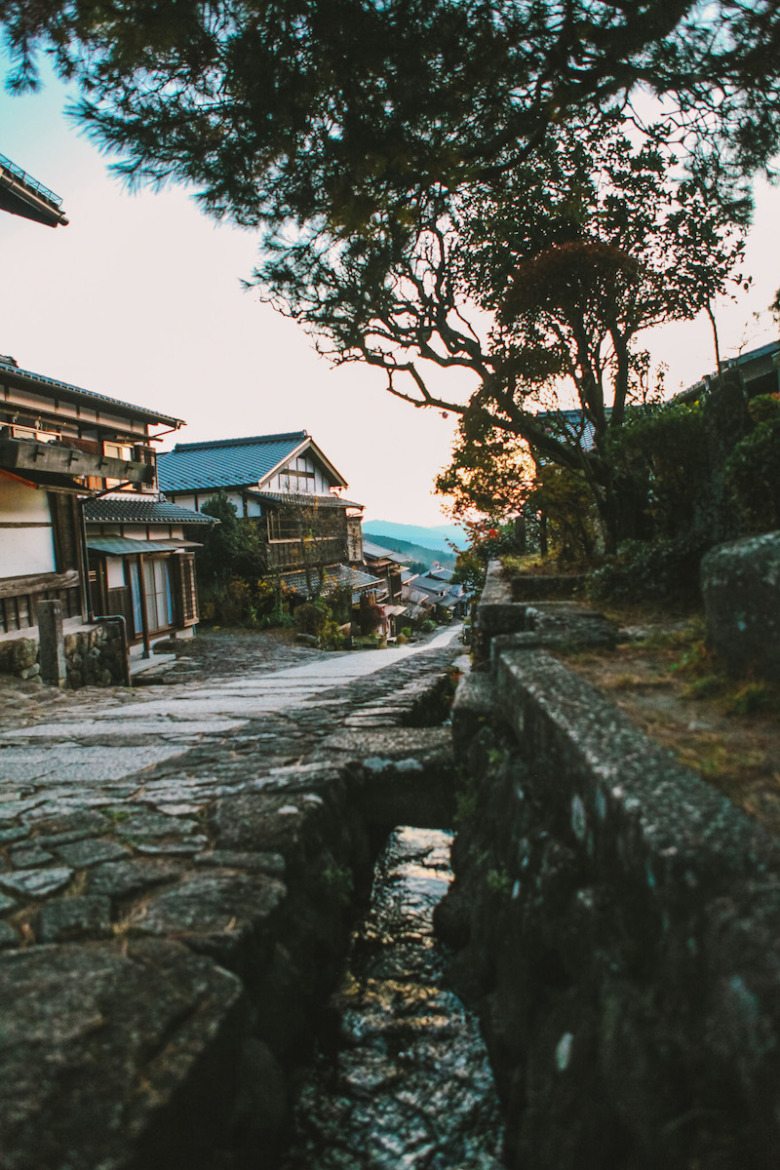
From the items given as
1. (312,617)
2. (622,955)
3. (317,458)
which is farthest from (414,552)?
(622,955)

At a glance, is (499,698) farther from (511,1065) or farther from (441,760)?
(511,1065)

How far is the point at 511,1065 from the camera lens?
2523mm

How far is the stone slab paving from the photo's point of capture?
1.65 meters

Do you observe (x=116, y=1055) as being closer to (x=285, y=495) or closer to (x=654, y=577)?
(x=654, y=577)

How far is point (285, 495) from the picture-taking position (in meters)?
27.1

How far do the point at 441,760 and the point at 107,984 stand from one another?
2410 mm

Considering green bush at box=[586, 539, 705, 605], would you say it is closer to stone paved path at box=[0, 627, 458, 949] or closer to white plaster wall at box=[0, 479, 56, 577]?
stone paved path at box=[0, 627, 458, 949]

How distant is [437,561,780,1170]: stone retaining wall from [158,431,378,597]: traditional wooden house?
2030 cm

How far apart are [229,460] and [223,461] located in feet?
0.88

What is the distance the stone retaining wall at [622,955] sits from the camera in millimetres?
1323

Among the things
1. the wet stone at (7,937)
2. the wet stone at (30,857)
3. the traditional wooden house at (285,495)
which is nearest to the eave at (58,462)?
the wet stone at (30,857)

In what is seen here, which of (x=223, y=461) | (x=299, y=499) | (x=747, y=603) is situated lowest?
(x=747, y=603)

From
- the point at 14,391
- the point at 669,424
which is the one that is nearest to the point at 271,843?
the point at 669,424

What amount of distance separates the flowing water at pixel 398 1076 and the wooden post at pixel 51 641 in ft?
27.5
